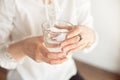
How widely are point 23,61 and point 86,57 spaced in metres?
0.58

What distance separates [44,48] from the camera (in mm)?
607

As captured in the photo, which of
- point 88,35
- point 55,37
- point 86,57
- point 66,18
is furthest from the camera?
point 86,57

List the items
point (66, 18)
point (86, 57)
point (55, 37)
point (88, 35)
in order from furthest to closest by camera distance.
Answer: point (86, 57), point (66, 18), point (88, 35), point (55, 37)

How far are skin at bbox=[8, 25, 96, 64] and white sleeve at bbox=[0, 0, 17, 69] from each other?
0.03m

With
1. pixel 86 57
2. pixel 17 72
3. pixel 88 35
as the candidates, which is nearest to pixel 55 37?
pixel 88 35

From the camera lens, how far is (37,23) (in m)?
0.82

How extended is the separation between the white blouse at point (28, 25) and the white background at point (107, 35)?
260 mm

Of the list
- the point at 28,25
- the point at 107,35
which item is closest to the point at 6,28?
the point at 28,25

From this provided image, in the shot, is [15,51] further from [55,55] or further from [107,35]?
[107,35]

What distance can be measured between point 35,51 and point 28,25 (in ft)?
0.67

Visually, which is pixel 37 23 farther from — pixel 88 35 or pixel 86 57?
pixel 86 57

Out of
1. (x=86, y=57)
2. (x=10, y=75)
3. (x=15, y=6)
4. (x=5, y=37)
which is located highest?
(x=15, y=6)

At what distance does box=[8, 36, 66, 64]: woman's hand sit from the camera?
0.60 metres

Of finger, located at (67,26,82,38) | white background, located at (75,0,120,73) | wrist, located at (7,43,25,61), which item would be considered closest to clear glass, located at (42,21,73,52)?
finger, located at (67,26,82,38)
